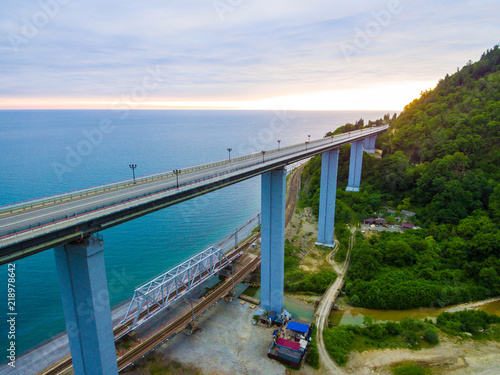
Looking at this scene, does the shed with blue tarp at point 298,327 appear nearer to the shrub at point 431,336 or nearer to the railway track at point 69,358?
the shrub at point 431,336

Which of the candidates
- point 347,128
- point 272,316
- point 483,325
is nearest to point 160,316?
point 272,316

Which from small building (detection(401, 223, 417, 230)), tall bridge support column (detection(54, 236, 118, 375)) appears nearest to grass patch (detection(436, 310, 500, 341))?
small building (detection(401, 223, 417, 230))

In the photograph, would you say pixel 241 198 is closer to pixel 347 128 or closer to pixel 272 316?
pixel 347 128

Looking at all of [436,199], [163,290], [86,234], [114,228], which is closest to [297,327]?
[163,290]

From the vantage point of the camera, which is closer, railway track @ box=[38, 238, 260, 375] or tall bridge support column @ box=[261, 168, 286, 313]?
railway track @ box=[38, 238, 260, 375]

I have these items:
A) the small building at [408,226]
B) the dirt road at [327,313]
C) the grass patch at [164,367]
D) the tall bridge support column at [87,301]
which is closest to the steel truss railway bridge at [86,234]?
the tall bridge support column at [87,301]

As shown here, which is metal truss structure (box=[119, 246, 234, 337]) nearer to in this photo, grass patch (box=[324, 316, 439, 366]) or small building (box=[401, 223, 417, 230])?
grass patch (box=[324, 316, 439, 366])
